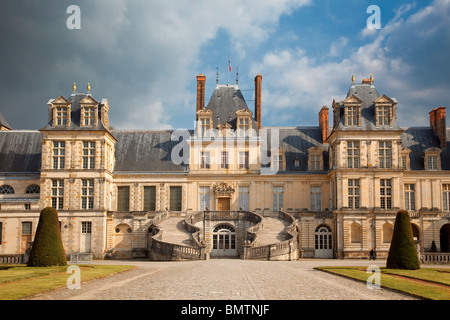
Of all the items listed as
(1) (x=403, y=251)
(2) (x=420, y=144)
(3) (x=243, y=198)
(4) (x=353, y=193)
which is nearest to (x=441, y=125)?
(2) (x=420, y=144)

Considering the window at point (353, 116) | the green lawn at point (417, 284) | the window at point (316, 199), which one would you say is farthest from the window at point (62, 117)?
the green lawn at point (417, 284)

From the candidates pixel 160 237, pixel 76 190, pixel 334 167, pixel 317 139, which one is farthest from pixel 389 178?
pixel 76 190

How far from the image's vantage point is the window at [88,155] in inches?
1615

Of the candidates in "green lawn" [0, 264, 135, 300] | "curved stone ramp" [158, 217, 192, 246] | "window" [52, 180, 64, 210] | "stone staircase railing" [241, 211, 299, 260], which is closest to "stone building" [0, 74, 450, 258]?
"window" [52, 180, 64, 210]

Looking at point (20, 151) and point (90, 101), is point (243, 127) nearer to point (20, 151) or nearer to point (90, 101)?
point (90, 101)

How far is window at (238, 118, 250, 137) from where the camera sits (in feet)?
146

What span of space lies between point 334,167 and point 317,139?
253 inches

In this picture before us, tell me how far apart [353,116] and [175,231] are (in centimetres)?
1637

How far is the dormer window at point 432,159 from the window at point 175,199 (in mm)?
20395

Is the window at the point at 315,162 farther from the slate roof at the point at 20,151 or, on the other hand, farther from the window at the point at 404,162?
the slate roof at the point at 20,151

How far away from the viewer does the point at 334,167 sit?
4109 cm

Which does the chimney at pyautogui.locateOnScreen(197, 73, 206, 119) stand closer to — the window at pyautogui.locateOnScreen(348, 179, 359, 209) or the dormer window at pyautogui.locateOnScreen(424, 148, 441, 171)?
the window at pyautogui.locateOnScreen(348, 179, 359, 209)

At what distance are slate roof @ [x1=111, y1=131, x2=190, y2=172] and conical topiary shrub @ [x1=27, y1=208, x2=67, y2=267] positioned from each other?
17.6m

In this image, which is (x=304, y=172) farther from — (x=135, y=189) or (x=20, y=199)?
(x=20, y=199)
